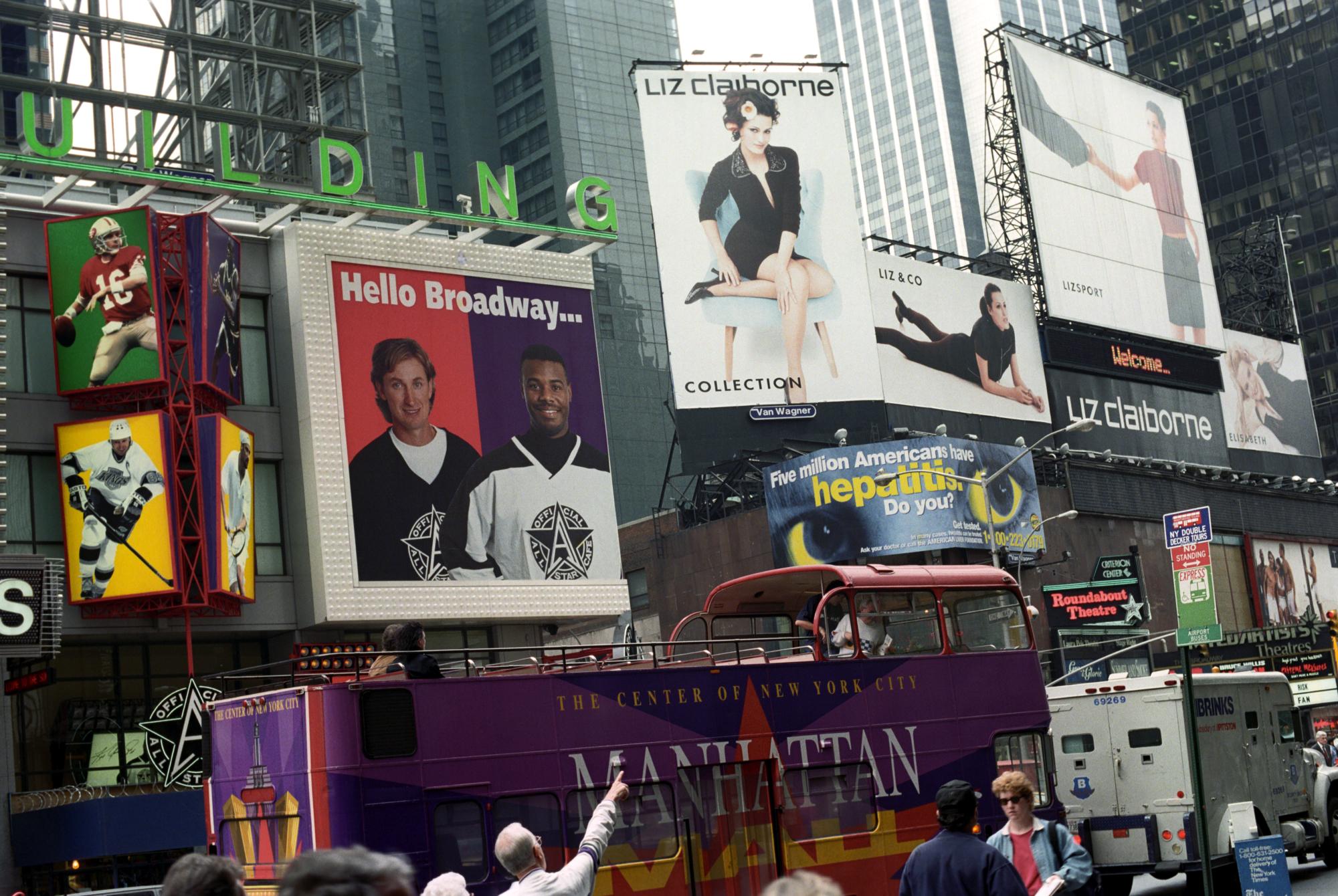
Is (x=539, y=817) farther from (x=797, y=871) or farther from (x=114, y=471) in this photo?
(x=114, y=471)

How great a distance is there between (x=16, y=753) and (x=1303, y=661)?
38.1m

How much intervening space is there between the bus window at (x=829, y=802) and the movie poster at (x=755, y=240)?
38195 millimetres

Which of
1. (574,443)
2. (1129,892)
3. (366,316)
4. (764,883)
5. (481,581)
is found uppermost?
(366,316)

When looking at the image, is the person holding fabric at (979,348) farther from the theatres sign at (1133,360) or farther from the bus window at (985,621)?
the bus window at (985,621)

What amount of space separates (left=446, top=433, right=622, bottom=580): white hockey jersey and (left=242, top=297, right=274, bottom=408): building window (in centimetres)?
485

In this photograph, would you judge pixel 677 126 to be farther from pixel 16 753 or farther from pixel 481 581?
pixel 16 753

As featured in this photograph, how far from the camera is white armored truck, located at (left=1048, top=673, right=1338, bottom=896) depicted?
21.2 m

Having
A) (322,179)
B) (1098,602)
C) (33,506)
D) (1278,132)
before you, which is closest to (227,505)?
(33,506)

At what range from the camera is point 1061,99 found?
68.7m

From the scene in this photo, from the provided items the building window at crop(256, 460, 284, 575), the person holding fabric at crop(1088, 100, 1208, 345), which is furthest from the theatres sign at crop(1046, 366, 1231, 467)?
the building window at crop(256, 460, 284, 575)

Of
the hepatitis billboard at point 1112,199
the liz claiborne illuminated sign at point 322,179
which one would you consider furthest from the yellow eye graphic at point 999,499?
the liz claiborne illuminated sign at point 322,179

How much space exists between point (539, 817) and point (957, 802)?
24.2 ft

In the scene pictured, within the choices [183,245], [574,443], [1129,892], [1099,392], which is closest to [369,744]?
[1129,892]

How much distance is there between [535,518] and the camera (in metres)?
37.8
